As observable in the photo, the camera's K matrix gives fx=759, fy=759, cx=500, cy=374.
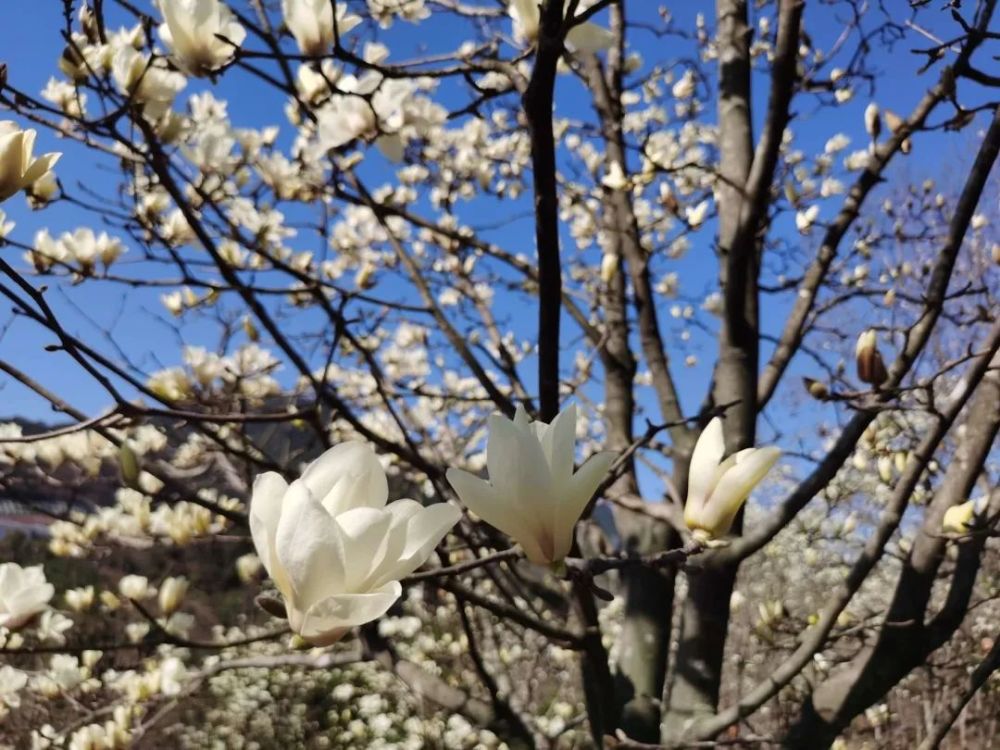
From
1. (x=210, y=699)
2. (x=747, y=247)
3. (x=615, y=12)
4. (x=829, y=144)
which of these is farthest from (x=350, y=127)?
(x=210, y=699)

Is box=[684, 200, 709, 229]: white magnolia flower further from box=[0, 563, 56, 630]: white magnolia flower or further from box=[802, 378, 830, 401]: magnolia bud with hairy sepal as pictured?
box=[0, 563, 56, 630]: white magnolia flower

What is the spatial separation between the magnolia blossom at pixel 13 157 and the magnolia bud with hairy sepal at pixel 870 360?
1.08m

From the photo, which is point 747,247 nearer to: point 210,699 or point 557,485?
point 557,485

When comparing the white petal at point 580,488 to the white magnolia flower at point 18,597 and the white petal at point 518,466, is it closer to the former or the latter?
the white petal at point 518,466

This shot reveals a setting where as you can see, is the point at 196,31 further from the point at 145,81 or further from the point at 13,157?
the point at 13,157

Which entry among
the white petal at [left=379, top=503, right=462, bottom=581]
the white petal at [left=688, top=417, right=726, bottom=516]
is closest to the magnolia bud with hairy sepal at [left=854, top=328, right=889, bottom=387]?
the white petal at [left=688, top=417, right=726, bottom=516]

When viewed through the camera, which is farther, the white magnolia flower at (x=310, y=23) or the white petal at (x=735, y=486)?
the white magnolia flower at (x=310, y=23)

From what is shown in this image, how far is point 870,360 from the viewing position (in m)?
1.12

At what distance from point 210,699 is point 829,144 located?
592 cm

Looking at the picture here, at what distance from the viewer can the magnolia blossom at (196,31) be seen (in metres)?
1.14

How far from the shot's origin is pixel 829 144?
4016 mm

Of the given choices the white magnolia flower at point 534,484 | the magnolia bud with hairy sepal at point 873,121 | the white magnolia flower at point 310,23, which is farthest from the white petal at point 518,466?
the magnolia bud with hairy sepal at point 873,121

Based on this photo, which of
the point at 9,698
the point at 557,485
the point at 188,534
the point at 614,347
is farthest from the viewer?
the point at 9,698

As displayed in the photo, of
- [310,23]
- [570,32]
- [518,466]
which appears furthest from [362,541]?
[310,23]
